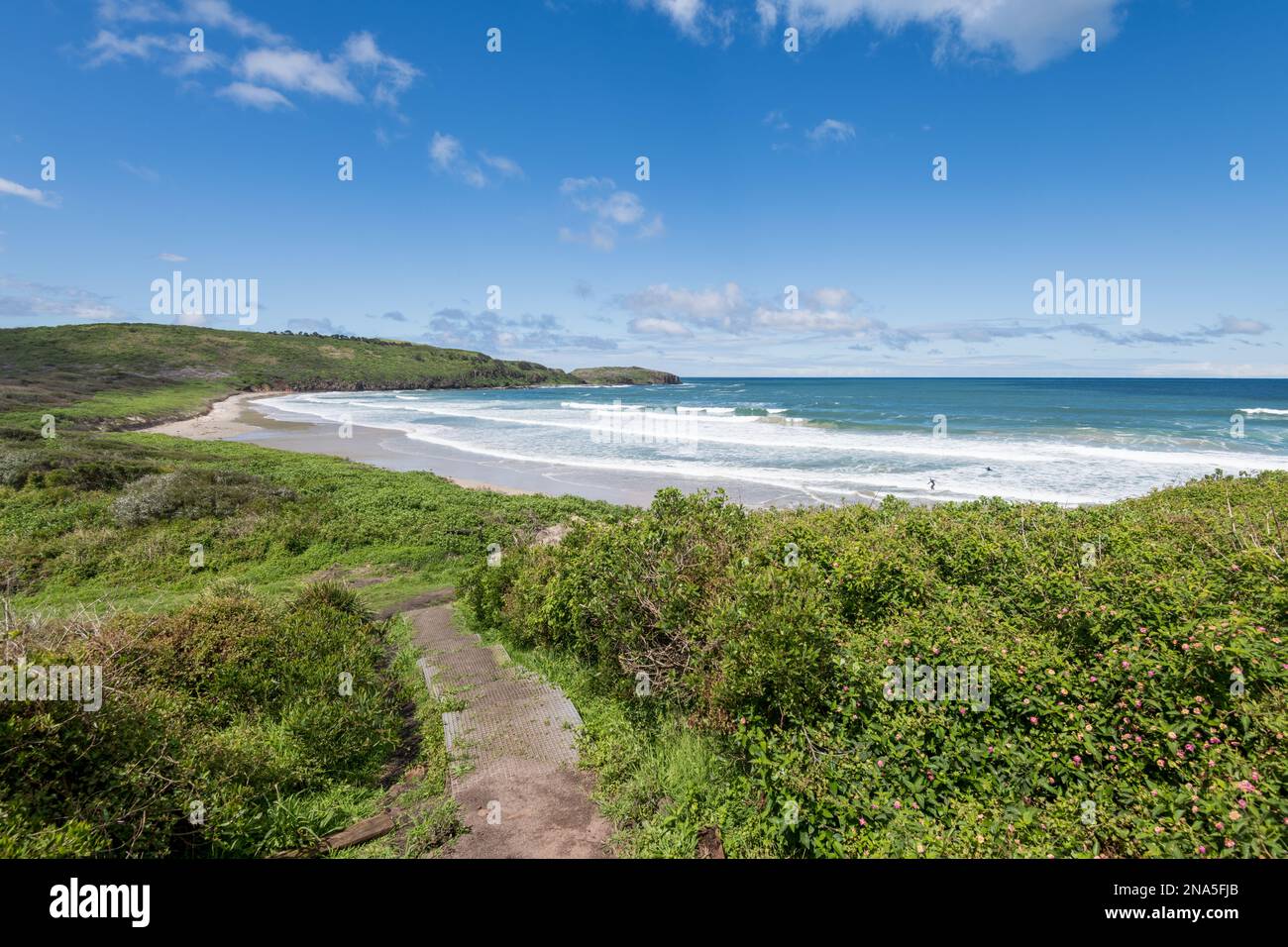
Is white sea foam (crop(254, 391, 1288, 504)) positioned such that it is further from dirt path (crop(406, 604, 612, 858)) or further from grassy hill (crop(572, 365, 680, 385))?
grassy hill (crop(572, 365, 680, 385))

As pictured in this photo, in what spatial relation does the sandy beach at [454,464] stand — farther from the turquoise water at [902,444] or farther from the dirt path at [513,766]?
the dirt path at [513,766]

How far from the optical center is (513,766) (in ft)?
18.9

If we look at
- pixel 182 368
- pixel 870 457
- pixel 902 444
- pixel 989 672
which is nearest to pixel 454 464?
pixel 870 457

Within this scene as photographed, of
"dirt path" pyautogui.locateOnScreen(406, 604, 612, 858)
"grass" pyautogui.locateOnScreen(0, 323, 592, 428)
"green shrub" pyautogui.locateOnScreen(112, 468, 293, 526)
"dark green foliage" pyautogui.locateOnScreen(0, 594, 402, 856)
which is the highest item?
"grass" pyautogui.locateOnScreen(0, 323, 592, 428)

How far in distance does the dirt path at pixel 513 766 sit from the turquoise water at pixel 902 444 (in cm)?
781

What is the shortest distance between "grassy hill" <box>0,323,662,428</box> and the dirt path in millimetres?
44458

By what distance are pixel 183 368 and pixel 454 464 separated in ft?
303

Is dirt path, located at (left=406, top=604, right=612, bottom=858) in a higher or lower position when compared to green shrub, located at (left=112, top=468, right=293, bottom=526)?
lower

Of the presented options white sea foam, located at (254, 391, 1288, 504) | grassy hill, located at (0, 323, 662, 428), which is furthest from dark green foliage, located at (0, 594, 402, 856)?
grassy hill, located at (0, 323, 662, 428)

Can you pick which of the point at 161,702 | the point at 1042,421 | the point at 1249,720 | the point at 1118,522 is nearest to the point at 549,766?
the point at 161,702

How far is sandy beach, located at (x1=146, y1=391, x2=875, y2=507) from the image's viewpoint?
24277mm

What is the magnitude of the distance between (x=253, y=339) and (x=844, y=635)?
15562 centimetres

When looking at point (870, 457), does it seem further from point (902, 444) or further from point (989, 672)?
point (989, 672)

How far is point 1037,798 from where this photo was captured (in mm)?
3898
